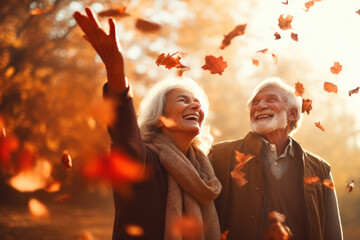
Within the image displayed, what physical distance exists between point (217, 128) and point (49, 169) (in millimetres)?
10740

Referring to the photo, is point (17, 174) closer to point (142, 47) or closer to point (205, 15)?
point (142, 47)

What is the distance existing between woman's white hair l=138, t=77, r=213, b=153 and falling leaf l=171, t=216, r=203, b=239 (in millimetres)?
828

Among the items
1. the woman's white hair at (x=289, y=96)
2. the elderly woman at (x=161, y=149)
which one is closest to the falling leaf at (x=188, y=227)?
the elderly woman at (x=161, y=149)

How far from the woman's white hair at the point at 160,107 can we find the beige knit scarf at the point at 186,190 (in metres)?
0.26

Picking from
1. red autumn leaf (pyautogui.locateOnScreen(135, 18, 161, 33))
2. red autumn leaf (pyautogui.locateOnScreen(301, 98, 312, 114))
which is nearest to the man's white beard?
red autumn leaf (pyautogui.locateOnScreen(301, 98, 312, 114))

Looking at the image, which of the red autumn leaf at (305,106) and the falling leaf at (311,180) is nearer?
the falling leaf at (311,180)

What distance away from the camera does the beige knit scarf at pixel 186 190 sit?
9.27ft

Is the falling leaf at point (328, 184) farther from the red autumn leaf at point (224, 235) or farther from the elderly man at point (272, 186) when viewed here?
the red autumn leaf at point (224, 235)

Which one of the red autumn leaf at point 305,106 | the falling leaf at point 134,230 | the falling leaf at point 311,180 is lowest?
the falling leaf at point 134,230

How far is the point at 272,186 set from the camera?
3641mm

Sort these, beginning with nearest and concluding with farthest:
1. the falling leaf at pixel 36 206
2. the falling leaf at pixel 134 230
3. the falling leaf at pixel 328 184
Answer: the falling leaf at pixel 134 230, the falling leaf at pixel 328 184, the falling leaf at pixel 36 206

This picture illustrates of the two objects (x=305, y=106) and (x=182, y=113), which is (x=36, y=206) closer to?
(x=305, y=106)

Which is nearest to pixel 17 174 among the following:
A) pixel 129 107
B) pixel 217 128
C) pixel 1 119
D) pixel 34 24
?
pixel 1 119

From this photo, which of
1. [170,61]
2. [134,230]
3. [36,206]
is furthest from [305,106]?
[36,206]
